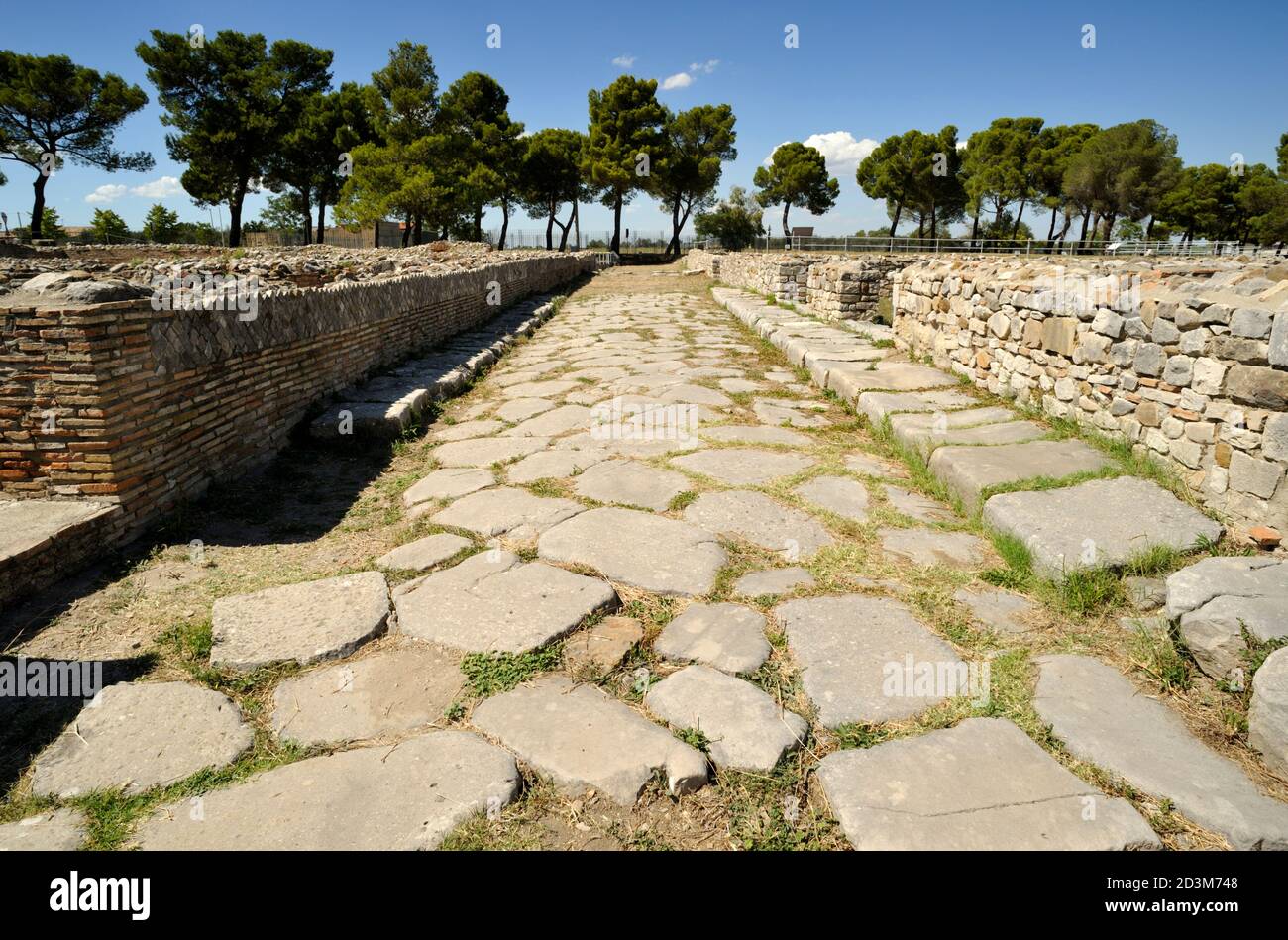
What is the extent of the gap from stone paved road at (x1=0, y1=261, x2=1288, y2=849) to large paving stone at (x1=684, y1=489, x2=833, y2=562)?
2cm

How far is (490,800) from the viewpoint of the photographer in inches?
69.5

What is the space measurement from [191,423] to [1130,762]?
4294 millimetres

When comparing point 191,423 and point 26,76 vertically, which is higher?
point 26,76

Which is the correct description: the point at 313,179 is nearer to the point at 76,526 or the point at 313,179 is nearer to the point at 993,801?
the point at 76,526

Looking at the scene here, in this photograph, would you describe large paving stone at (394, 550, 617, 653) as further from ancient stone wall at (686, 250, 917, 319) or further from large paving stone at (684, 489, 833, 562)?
ancient stone wall at (686, 250, 917, 319)

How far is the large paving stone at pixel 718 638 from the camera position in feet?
7.70

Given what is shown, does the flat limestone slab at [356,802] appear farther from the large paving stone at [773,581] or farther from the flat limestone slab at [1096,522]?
the flat limestone slab at [1096,522]

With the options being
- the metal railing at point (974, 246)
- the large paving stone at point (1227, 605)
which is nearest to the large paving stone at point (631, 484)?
the large paving stone at point (1227, 605)

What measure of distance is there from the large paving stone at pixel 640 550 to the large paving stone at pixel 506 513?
0.11 meters

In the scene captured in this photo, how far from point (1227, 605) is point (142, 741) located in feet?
10.9

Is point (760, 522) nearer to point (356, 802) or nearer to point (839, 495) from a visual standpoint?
point (839, 495)

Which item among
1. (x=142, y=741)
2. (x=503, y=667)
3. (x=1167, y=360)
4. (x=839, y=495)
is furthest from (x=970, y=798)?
(x=1167, y=360)

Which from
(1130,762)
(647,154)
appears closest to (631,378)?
(1130,762)

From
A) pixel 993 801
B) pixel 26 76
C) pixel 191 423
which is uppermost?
pixel 26 76
